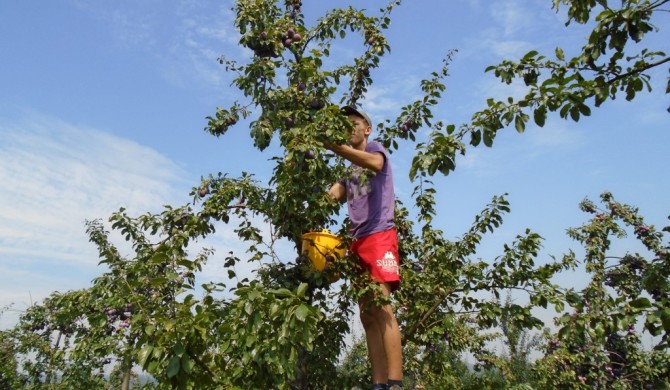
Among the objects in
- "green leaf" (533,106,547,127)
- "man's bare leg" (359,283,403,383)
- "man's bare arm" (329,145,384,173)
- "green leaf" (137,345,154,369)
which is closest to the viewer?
"green leaf" (137,345,154,369)

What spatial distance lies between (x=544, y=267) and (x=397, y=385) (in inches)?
56.0

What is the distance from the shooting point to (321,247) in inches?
134

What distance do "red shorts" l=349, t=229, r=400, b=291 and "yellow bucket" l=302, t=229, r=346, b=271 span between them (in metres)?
0.16

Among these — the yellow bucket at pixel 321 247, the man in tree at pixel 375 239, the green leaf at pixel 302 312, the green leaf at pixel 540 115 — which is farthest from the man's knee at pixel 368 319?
the green leaf at pixel 540 115

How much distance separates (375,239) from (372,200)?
33 cm

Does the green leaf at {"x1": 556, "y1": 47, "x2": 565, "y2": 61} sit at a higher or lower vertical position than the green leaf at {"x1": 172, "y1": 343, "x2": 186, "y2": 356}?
higher

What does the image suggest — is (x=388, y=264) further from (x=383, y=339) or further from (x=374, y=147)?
(x=374, y=147)

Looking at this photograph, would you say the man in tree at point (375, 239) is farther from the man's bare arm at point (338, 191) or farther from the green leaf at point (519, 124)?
the green leaf at point (519, 124)

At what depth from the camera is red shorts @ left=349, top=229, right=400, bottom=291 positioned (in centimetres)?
335

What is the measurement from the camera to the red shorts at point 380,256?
11.0 ft

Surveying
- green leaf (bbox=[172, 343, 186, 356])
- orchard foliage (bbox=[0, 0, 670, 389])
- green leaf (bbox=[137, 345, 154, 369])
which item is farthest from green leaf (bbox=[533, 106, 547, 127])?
green leaf (bbox=[137, 345, 154, 369])

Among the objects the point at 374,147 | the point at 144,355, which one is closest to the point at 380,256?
the point at 374,147

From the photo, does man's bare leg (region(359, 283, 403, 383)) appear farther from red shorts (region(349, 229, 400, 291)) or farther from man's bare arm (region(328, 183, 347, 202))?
man's bare arm (region(328, 183, 347, 202))

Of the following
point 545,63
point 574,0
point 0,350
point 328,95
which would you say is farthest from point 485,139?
point 0,350
